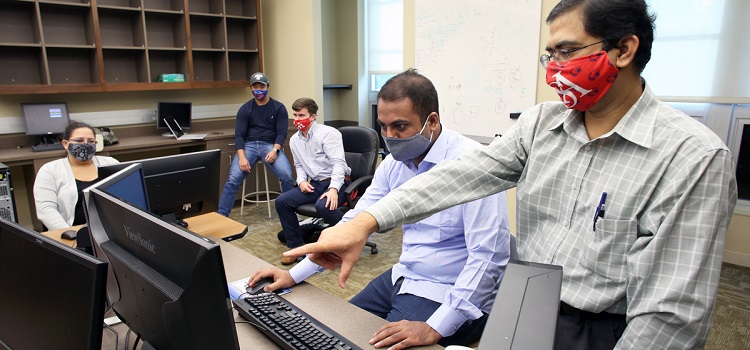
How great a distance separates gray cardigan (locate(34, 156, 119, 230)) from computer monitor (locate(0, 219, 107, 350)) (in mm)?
1445

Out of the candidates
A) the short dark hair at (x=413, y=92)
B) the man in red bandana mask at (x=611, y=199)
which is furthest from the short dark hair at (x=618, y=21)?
the short dark hair at (x=413, y=92)

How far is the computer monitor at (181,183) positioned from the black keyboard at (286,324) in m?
0.82

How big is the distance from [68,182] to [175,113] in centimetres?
249

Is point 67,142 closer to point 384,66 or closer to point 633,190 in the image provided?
point 633,190

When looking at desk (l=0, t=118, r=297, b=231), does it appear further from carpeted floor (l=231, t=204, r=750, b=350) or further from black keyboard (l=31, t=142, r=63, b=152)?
carpeted floor (l=231, t=204, r=750, b=350)

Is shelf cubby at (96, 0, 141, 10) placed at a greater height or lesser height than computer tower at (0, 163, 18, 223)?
greater

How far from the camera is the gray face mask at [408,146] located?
A: 1599 millimetres

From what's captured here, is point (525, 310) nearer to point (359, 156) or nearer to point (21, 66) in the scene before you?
point (359, 156)

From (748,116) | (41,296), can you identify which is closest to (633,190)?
(41,296)

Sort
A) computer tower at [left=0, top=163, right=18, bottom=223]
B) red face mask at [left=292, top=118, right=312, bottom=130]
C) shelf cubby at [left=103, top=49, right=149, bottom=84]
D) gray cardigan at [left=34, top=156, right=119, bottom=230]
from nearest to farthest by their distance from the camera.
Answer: gray cardigan at [left=34, top=156, right=119, bottom=230] < computer tower at [left=0, top=163, right=18, bottom=223] < red face mask at [left=292, top=118, right=312, bottom=130] < shelf cubby at [left=103, top=49, right=149, bottom=84]

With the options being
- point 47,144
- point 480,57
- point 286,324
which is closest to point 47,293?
point 286,324

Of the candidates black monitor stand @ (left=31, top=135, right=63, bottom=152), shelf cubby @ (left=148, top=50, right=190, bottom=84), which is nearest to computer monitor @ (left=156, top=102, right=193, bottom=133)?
shelf cubby @ (left=148, top=50, right=190, bottom=84)

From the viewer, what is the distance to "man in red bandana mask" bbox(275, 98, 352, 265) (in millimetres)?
3422

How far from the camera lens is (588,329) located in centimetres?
99
